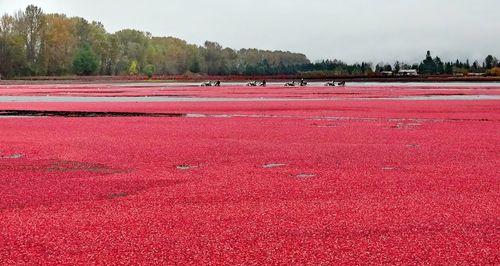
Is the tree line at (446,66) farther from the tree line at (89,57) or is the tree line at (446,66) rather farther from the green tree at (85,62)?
the green tree at (85,62)

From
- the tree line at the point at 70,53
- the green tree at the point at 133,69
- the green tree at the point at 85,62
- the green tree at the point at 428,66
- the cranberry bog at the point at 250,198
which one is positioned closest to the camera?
the cranberry bog at the point at 250,198

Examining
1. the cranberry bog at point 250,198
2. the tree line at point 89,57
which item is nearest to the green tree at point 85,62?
the tree line at point 89,57

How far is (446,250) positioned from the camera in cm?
665

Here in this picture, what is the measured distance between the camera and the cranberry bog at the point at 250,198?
6.71 metres

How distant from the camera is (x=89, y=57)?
148m

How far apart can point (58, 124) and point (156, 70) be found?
6410 inches

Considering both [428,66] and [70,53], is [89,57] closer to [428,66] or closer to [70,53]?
[70,53]

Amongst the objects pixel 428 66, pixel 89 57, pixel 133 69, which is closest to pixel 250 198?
pixel 89 57

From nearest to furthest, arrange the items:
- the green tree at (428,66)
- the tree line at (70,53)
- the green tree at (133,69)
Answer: the tree line at (70,53) < the green tree at (133,69) < the green tree at (428,66)

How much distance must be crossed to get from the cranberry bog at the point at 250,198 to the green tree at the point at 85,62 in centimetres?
13410

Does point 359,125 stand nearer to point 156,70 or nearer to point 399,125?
point 399,125

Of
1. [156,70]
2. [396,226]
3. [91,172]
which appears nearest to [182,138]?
[91,172]

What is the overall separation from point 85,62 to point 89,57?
1434mm

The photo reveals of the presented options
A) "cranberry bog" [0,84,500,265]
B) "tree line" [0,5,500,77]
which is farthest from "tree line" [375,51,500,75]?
"cranberry bog" [0,84,500,265]
